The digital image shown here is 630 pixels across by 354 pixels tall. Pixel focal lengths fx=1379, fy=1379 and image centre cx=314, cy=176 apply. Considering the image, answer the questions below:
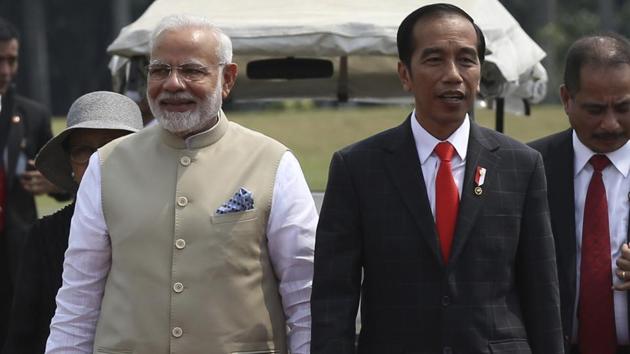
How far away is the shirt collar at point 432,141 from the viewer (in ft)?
14.2

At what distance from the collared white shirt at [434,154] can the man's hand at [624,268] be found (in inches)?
34.5

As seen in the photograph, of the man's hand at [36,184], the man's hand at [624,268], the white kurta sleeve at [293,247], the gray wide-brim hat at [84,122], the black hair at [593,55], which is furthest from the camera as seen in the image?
the man's hand at [36,184]

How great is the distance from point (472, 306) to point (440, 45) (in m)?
0.81

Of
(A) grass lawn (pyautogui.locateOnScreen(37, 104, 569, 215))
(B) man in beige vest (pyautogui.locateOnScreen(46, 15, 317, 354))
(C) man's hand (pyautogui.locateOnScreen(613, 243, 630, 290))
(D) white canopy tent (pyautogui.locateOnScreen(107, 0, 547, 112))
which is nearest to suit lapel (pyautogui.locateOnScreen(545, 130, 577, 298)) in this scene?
(C) man's hand (pyautogui.locateOnScreen(613, 243, 630, 290))

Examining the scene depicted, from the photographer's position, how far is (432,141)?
171 inches

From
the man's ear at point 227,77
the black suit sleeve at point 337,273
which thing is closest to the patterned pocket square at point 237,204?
the black suit sleeve at point 337,273

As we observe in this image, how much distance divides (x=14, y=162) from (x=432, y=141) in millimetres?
4954

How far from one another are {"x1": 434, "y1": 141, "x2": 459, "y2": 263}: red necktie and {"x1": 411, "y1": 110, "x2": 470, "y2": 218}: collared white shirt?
0.10 ft

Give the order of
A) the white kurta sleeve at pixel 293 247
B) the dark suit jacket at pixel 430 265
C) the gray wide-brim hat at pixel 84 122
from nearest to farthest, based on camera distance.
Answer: the dark suit jacket at pixel 430 265 → the white kurta sleeve at pixel 293 247 → the gray wide-brim hat at pixel 84 122

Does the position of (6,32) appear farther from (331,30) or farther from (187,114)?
(187,114)

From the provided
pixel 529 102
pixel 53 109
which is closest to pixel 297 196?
pixel 529 102

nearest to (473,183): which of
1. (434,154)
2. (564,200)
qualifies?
(434,154)

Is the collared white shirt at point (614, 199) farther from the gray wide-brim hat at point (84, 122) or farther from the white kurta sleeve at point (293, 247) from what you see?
the gray wide-brim hat at point (84, 122)

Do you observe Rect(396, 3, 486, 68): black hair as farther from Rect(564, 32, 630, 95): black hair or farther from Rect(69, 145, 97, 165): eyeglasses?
Rect(69, 145, 97, 165): eyeglasses
